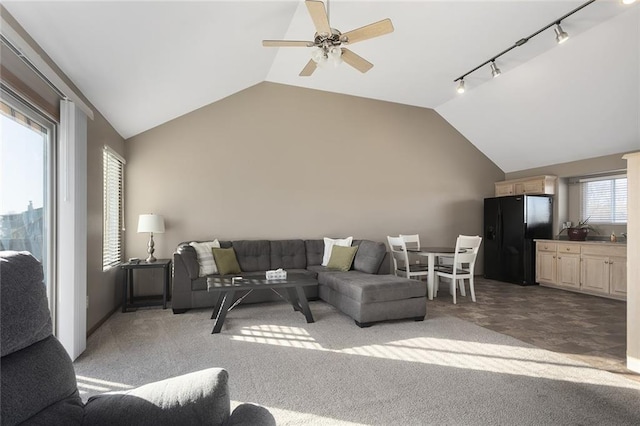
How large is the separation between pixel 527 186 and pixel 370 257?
3.83m

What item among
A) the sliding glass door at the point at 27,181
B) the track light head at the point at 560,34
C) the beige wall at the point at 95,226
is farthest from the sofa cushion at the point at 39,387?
the track light head at the point at 560,34

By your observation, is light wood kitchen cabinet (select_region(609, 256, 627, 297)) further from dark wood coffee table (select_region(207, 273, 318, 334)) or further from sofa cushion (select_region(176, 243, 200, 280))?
sofa cushion (select_region(176, 243, 200, 280))

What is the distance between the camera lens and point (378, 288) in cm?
364

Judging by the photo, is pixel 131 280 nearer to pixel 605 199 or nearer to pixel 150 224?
pixel 150 224

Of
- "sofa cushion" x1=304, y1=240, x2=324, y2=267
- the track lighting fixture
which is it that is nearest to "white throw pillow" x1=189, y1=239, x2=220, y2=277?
"sofa cushion" x1=304, y1=240, x2=324, y2=267

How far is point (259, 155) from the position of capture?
5.40m

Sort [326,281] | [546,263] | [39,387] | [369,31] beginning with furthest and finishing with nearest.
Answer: [546,263], [326,281], [369,31], [39,387]

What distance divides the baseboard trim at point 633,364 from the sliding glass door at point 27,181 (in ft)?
14.6

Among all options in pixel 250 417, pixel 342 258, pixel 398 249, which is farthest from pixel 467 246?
pixel 250 417

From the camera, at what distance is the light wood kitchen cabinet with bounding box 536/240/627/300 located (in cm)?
485

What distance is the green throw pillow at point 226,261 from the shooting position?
4.44 meters

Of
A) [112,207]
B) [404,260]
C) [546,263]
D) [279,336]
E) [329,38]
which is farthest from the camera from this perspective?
[546,263]

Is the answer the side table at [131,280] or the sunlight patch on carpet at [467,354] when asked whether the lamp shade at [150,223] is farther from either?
the sunlight patch on carpet at [467,354]

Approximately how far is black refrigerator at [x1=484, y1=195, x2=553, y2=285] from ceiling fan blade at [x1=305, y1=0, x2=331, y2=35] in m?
4.92
